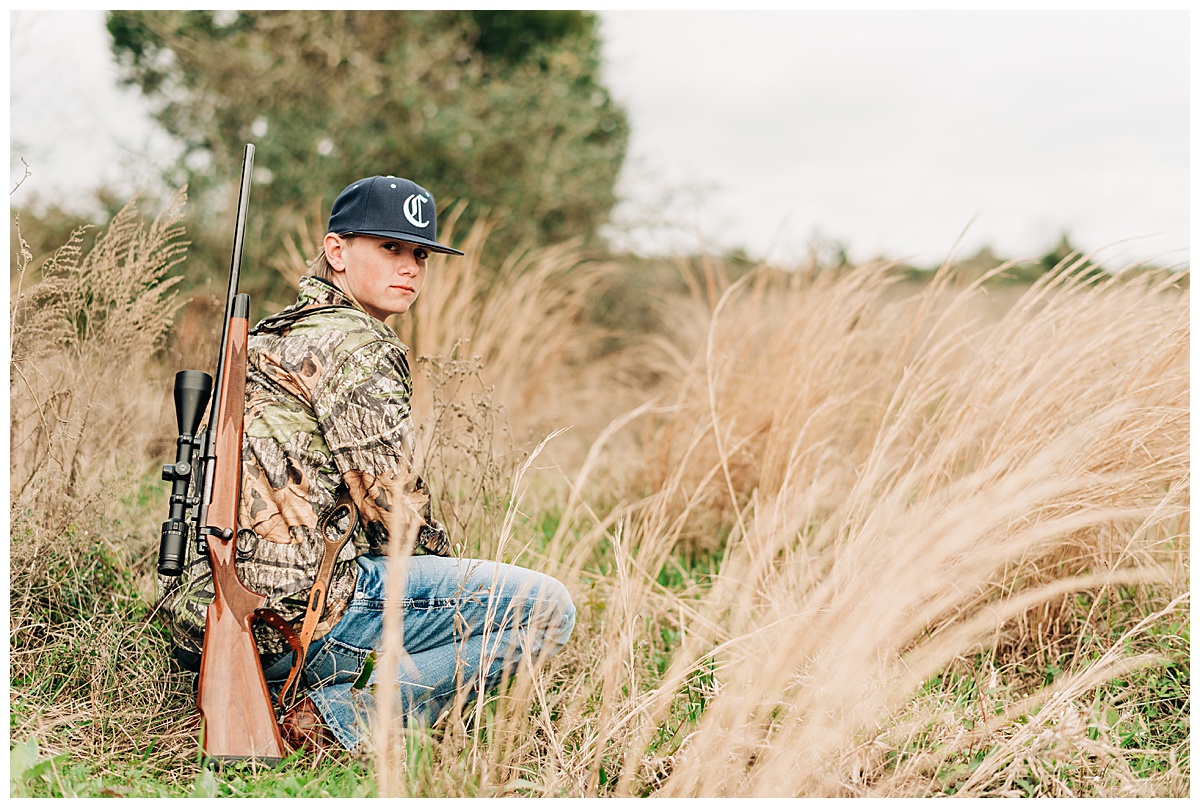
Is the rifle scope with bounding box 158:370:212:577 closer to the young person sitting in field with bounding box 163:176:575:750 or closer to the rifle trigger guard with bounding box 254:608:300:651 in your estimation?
the young person sitting in field with bounding box 163:176:575:750

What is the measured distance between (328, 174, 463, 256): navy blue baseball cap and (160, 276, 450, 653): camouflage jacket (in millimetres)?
252

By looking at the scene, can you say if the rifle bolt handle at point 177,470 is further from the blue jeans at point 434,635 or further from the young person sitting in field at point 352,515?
the blue jeans at point 434,635

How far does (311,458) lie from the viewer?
6.57 ft

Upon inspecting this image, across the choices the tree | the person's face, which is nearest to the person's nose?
the person's face

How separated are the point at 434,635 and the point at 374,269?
96 centimetres

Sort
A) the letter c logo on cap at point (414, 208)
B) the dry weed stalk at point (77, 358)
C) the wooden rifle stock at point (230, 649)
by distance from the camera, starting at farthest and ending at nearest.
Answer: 1. the dry weed stalk at point (77, 358)
2. the letter c logo on cap at point (414, 208)
3. the wooden rifle stock at point (230, 649)

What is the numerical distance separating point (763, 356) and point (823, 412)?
490mm

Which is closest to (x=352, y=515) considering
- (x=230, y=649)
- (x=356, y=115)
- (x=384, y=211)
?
(x=230, y=649)

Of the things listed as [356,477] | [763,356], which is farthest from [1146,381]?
[356,477]

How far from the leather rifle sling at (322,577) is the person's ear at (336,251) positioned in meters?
0.59

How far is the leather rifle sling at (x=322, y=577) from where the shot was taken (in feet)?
6.52

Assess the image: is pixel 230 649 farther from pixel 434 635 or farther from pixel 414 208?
pixel 414 208

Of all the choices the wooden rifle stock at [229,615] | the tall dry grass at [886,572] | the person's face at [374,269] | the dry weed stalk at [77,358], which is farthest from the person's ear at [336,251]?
the tall dry grass at [886,572]

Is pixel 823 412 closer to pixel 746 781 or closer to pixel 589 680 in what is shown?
pixel 589 680
